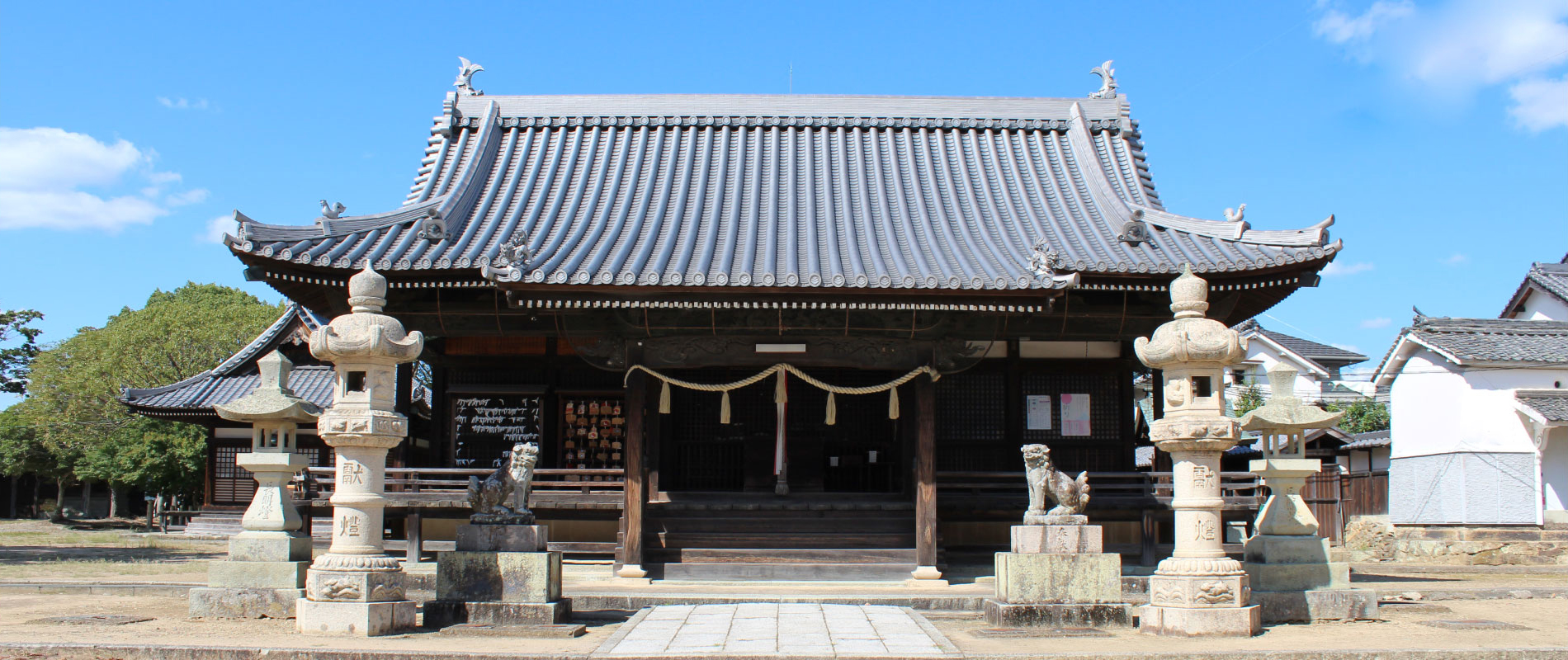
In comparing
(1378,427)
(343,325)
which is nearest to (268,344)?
(343,325)

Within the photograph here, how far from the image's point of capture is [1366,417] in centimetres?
3425

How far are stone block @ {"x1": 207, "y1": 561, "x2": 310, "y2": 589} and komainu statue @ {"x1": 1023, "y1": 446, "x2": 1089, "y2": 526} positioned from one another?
735 cm

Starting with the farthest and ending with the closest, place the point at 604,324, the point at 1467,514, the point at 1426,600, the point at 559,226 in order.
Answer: the point at 1467,514
the point at 559,226
the point at 604,324
the point at 1426,600

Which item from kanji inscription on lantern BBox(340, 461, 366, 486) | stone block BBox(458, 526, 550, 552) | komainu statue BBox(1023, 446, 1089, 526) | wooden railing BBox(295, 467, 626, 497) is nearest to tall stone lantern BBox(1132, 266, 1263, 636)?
komainu statue BBox(1023, 446, 1089, 526)

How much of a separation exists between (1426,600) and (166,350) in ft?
121

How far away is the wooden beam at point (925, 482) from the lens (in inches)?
528

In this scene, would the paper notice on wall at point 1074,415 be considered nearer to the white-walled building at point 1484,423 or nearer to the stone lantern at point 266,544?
the stone lantern at point 266,544

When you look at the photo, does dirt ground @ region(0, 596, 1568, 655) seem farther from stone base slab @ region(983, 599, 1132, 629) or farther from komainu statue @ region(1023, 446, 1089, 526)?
komainu statue @ region(1023, 446, 1089, 526)

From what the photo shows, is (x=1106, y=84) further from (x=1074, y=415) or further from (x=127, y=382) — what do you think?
(x=127, y=382)

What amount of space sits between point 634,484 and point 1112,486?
6.55m

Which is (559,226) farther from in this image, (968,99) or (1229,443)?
(1229,443)

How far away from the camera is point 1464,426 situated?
21984 mm

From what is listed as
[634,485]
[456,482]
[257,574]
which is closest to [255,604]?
[257,574]

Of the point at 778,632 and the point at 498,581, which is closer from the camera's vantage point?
the point at 778,632
